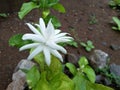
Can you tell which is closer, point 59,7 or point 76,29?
point 59,7

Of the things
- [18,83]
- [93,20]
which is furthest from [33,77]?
[93,20]

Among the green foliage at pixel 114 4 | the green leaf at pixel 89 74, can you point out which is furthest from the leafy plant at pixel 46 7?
the green foliage at pixel 114 4

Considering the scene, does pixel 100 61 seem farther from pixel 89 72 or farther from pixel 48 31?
pixel 48 31

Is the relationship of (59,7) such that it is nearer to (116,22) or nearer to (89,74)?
(89,74)

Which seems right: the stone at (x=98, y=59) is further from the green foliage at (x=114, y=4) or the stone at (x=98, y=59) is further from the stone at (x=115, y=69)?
the green foliage at (x=114, y=4)

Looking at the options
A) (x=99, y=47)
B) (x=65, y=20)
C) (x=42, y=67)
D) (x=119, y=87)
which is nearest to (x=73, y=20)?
(x=65, y=20)

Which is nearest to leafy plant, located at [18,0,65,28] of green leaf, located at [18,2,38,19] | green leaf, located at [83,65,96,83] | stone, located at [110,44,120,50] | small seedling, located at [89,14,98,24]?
green leaf, located at [18,2,38,19]

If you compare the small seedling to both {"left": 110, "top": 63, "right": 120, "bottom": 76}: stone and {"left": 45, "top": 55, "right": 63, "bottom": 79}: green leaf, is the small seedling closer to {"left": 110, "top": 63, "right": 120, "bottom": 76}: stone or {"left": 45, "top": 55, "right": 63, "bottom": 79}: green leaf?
{"left": 110, "top": 63, "right": 120, "bottom": 76}: stone
